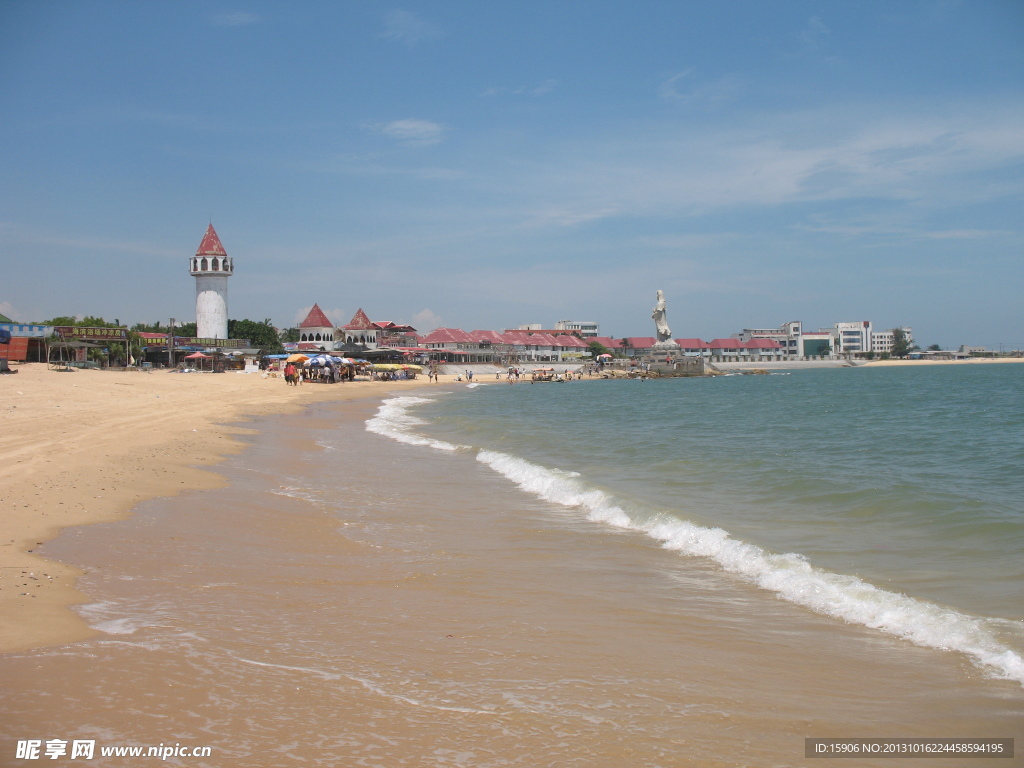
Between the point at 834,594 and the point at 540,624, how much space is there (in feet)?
9.32

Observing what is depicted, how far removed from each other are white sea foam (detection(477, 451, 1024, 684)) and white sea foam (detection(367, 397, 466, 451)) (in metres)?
9.62

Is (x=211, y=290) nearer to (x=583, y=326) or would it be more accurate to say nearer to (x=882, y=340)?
(x=583, y=326)

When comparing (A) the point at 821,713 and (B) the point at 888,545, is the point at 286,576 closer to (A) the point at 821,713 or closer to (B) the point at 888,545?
(A) the point at 821,713

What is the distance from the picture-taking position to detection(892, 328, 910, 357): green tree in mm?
176500

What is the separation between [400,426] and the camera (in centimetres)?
2520

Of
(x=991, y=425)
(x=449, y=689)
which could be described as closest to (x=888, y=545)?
(x=449, y=689)

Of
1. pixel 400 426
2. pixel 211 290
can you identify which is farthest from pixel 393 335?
pixel 400 426

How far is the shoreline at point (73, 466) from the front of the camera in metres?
5.39

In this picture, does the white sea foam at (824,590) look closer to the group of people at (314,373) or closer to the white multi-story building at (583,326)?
the group of people at (314,373)

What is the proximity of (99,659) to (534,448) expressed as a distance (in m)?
14.9

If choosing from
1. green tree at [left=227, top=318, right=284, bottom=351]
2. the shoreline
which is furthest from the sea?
green tree at [left=227, top=318, right=284, bottom=351]

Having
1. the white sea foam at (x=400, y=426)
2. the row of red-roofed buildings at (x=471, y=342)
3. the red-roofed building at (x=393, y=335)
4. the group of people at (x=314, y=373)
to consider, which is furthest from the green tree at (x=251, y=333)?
the white sea foam at (x=400, y=426)

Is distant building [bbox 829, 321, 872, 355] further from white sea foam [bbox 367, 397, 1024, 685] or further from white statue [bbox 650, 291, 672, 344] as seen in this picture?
white sea foam [bbox 367, 397, 1024, 685]

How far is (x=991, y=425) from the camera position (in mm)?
22953
